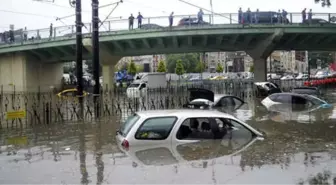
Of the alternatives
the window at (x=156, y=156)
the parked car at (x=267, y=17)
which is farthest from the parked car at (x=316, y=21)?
the window at (x=156, y=156)

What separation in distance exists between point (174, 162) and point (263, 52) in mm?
31337

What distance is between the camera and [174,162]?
7.58 m

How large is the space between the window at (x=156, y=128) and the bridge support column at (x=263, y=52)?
25.8 metres

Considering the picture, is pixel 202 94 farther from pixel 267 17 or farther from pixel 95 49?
pixel 267 17

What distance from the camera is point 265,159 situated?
7934 mm

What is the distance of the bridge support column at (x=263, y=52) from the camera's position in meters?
32.9

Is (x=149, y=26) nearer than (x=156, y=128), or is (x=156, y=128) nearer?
(x=156, y=128)

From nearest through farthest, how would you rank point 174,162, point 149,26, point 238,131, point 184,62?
point 174,162 < point 238,131 < point 149,26 < point 184,62

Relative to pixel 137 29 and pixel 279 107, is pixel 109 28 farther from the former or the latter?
pixel 279 107

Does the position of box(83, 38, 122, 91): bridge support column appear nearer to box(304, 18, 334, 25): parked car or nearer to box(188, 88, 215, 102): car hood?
box(188, 88, 215, 102): car hood

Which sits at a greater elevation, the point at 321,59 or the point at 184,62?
the point at 321,59

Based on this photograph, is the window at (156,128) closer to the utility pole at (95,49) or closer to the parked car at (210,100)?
the utility pole at (95,49)

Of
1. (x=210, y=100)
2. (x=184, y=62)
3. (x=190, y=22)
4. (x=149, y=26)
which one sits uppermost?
(x=184, y=62)

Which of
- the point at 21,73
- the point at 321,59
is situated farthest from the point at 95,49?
the point at 321,59
